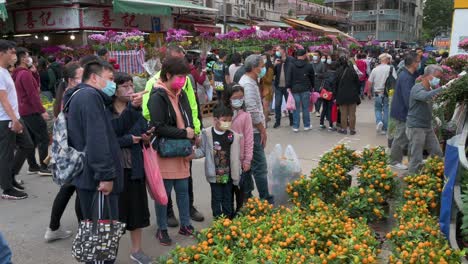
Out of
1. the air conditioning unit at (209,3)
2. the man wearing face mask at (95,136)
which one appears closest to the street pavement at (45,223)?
the man wearing face mask at (95,136)

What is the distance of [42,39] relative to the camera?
15.8 meters

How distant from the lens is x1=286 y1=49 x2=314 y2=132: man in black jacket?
9422mm

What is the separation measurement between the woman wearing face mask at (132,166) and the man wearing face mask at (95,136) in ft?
0.93

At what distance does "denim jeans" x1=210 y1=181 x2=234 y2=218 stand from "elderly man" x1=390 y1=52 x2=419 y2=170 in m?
3.30

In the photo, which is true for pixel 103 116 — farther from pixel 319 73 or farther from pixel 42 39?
pixel 42 39

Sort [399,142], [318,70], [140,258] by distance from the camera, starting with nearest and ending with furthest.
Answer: [140,258] < [399,142] < [318,70]

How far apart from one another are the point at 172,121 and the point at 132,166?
61 cm

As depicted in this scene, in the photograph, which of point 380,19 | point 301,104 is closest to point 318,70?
point 301,104

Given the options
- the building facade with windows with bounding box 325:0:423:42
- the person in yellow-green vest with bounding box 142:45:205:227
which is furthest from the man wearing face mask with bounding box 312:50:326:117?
the building facade with windows with bounding box 325:0:423:42

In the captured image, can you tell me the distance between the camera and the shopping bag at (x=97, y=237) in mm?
2982

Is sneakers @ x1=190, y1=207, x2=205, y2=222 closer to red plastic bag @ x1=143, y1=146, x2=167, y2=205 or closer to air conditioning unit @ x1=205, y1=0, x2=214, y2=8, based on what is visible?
red plastic bag @ x1=143, y1=146, x2=167, y2=205

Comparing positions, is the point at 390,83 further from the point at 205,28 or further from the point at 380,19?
the point at 380,19

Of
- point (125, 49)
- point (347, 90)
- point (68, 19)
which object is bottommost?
point (347, 90)

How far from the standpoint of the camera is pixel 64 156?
304 cm
